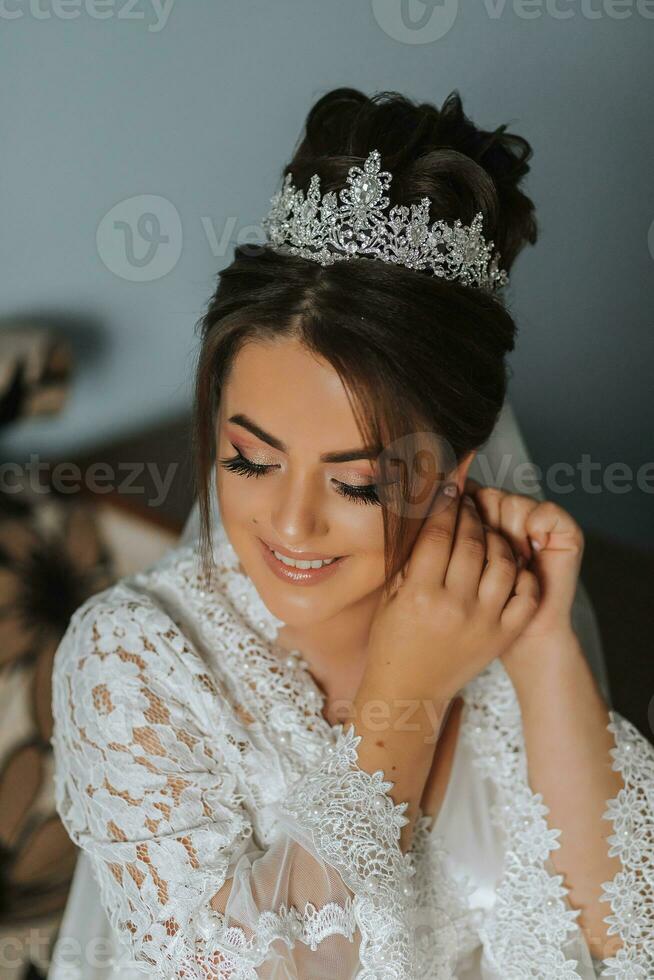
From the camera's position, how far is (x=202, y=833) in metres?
1.19

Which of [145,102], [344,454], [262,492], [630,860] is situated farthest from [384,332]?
[145,102]

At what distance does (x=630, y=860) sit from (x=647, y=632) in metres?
0.74

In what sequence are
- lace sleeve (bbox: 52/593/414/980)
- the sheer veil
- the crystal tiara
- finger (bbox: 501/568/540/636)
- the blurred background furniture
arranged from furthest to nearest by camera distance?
the sheer veil < the blurred background furniture < finger (bbox: 501/568/540/636) < the crystal tiara < lace sleeve (bbox: 52/593/414/980)

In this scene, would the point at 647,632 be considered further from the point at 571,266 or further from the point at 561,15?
the point at 561,15

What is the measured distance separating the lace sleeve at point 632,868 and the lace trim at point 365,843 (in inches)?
12.0

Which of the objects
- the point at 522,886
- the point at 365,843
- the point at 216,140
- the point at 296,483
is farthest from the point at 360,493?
the point at 216,140

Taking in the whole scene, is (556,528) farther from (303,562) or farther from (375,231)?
(375,231)

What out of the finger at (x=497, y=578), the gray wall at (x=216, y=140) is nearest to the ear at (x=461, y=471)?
the finger at (x=497, y=578)

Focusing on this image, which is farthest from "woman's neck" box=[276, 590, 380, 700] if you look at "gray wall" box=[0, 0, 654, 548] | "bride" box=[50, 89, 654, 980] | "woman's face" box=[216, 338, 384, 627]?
"gray wall" box=[0, 0, 654, 548]

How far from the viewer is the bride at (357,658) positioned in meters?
1.17

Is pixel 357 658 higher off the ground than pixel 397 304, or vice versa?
pixel 397 304

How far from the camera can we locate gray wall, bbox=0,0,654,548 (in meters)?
1.82

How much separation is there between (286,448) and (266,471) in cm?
6

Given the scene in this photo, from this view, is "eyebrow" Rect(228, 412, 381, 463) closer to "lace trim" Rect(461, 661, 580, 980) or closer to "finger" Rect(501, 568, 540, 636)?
"finger" Rect(501, 568, 540, 636)
